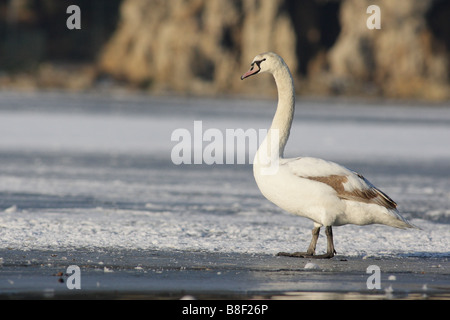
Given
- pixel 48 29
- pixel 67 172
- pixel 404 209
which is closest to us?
pixel 404 209

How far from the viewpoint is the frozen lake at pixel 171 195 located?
8953 millimetres

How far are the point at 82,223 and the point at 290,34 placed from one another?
58330mm

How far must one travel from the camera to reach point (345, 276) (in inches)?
287

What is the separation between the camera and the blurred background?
6706cm

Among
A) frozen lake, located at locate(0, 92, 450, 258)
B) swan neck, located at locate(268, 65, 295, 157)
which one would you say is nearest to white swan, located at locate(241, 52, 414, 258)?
swan neck, located at locate(268, 65, 295, 157)

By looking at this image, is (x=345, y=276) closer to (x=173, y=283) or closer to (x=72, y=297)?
(x=173, y=283)

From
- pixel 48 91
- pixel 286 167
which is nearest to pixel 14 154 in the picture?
pixel 286 167

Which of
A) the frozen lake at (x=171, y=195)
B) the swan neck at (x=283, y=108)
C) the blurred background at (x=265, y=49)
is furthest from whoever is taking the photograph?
the blurred background at (x=265, y=49)

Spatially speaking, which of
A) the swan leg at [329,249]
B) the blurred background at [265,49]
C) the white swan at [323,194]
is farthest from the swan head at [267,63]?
the blurred background at [265,49]

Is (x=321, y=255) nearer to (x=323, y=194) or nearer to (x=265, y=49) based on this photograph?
(x=323, y=194)

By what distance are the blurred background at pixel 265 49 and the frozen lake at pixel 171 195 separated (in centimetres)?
3947

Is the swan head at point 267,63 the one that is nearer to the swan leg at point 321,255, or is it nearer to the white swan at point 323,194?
the white swan at point 323,194

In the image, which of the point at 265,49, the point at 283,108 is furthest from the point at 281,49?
the point at 283,108

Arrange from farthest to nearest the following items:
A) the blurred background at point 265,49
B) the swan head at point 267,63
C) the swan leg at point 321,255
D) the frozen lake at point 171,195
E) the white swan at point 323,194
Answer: the blurred background at point 265,49 → the frozen lake at point 171,195 → the swan head at point 267,63 → the swan leg at point 321,255 → the white swan at point 323,194
